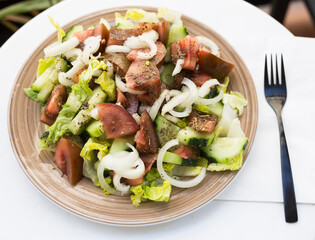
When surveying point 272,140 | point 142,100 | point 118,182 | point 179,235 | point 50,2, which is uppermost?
point 50,2

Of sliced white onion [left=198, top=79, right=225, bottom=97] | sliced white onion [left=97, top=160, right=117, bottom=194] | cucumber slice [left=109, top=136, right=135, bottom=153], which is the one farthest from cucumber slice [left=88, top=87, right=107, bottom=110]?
sliced white onion [left=198, top=79, right=225, bottom=97]

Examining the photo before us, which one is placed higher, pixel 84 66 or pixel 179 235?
pixel 84 66

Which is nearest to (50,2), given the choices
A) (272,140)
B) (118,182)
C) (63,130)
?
(63,130)

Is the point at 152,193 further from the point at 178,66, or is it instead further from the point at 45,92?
the point at 45,92

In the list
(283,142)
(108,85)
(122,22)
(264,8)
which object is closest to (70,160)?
(108,85)

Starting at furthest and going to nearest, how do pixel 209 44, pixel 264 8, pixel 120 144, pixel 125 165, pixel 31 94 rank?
pixel 264 8, pixel 209 44, pixel 31 94, pixel 120 144, pixel 125 165

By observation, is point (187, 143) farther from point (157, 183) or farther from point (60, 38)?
point (60, 38)
